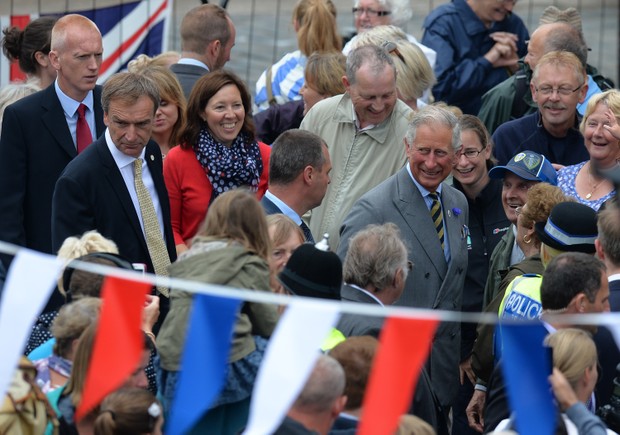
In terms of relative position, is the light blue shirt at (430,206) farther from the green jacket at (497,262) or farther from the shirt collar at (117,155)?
the shirt collar at (117,155)

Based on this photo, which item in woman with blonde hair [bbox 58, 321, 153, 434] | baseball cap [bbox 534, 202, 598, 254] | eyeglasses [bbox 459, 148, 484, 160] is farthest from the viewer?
eyeglasses [bbox 459, 148, 484, 160]

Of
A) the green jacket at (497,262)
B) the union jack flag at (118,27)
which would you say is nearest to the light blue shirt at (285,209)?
the green jacket at (497,262)

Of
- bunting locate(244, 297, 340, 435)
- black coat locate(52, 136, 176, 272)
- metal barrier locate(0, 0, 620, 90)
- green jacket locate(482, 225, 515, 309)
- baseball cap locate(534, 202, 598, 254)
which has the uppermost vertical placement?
bunting locate(244, 297, 340, 435)

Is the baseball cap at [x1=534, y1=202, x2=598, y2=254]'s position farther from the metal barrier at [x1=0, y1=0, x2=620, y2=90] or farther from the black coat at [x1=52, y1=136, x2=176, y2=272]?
the metal barrier at [x1=0, y1=0, x2=620, y2=90]

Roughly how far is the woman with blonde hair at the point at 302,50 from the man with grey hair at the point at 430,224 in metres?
2.31

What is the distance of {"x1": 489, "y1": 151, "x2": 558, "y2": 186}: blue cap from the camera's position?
6443mm

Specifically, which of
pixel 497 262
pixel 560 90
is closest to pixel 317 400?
pixel 497 262

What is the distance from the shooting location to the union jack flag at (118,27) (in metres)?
9.37

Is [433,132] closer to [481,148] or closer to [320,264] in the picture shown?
[481,148]

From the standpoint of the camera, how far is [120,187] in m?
5.88

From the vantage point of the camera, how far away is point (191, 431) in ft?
15.1

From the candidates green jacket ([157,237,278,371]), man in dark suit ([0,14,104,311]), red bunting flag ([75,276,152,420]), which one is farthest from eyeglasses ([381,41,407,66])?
red bunting flag ([75,276,152,420])

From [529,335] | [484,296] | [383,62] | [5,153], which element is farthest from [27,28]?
[529,335]

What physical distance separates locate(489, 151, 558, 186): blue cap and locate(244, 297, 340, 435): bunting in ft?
9.58
